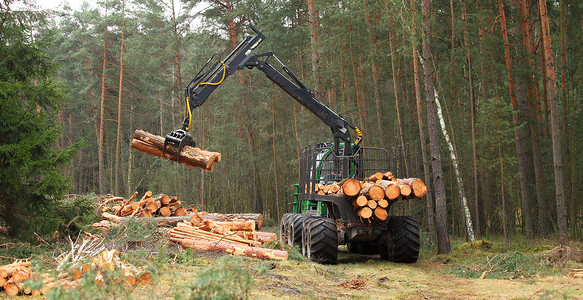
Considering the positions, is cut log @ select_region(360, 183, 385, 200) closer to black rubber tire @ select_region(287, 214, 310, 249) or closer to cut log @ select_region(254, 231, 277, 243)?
black rubber tire @ select_region(287, 214, 310, 249)

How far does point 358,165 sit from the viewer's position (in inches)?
423

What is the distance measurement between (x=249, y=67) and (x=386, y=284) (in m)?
5.87

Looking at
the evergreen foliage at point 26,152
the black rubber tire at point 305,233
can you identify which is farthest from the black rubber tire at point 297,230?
the evergreen foliage at point 26,152

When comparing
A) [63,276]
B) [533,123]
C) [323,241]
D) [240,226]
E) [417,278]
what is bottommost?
[417,278]

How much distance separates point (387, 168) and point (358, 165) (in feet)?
2.27

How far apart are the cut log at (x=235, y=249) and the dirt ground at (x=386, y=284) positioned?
14.3 inches

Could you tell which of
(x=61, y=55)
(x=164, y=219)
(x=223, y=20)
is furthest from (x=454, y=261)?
(x=61, y=55)

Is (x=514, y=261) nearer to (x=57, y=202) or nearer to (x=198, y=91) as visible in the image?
(x=198, y=91)

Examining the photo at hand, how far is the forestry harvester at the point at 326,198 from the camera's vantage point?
8.69 metres

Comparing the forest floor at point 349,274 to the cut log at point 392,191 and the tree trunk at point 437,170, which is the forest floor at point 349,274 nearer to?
the tree trunk at point 437,170

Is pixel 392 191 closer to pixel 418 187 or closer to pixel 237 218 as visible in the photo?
pixel 418 187

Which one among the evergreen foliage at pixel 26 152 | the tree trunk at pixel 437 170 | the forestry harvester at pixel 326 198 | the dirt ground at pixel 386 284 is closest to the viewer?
the dirt ground at pixel 386 284

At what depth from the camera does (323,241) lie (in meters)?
8.57

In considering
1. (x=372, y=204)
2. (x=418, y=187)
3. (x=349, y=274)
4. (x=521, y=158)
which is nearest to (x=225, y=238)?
(x=349, y=274)
